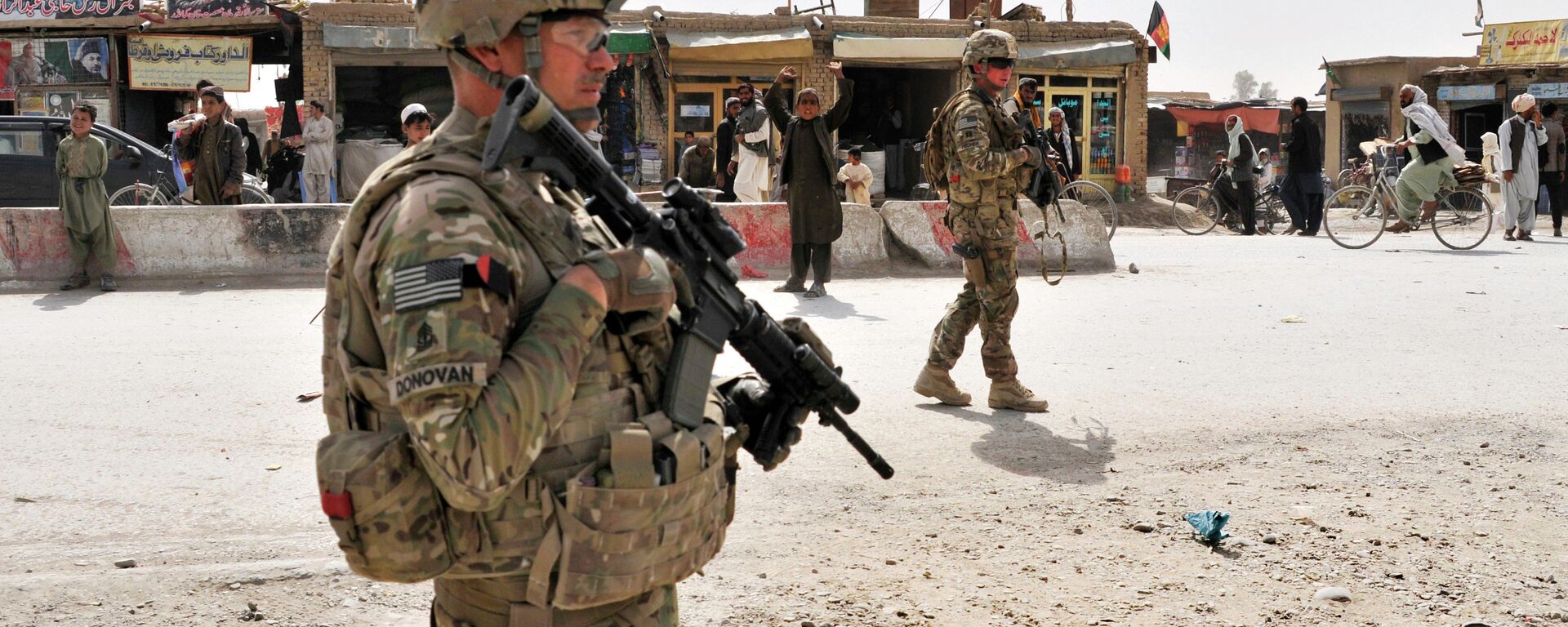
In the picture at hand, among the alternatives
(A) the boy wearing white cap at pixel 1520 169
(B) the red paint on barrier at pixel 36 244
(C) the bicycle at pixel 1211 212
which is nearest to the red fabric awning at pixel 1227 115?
(C) the bicycle at pixel 1211 212

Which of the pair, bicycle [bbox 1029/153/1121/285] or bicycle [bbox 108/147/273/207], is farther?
bicycle [bbox 108/147/273/207]

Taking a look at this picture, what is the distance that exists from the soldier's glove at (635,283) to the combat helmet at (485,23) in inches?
12.2

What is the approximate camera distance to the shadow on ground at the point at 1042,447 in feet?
16.8

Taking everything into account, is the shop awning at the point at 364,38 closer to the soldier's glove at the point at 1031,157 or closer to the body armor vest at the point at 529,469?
the soldier's glove at the point at 1031,157

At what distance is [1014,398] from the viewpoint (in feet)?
20.0

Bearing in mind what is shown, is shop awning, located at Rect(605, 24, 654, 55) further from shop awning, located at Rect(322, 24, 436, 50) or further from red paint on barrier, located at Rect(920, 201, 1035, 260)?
red paint on barrier, located at Rect(920, 201, 1035, 260)

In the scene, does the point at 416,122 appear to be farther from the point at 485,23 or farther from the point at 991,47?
the point at 485,23

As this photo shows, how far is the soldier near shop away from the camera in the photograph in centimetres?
171

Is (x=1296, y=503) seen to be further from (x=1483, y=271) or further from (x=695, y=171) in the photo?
(x=695, y=171)

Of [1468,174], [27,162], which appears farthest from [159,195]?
[1468,174]

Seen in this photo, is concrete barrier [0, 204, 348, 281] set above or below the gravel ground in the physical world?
above

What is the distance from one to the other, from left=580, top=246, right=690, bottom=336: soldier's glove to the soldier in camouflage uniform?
419 centimetres

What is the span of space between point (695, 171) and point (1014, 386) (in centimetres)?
1056

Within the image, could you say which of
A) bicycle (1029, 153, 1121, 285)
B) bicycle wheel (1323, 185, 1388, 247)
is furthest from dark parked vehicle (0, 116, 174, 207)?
bicycle wheel (1323, 185, 1388, 247)
